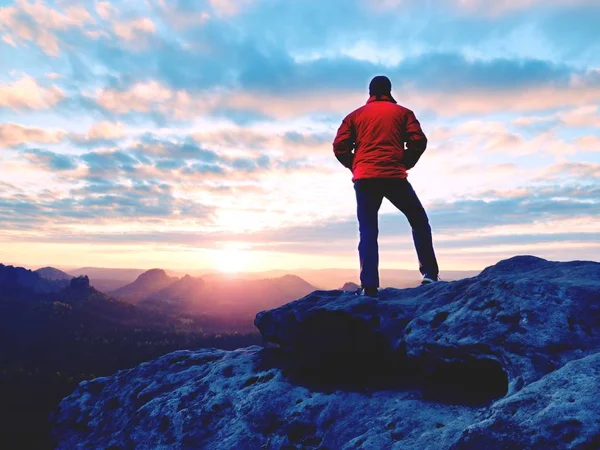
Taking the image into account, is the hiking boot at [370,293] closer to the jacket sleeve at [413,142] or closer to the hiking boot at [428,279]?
the hiking boot at [428,279]

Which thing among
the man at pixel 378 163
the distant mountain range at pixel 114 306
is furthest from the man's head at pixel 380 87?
the distant mountain range at pixel 114 306

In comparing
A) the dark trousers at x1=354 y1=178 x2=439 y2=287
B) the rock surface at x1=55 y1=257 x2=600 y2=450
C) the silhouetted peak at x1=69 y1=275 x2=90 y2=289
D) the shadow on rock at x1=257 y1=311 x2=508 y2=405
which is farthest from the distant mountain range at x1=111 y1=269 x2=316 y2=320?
the shadow on rock at x1=257 y1=311 x2=508 y2=405

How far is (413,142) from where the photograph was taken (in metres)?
9.26

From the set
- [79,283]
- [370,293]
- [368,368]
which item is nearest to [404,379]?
[368,368]

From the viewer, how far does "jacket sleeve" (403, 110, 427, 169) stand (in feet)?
30.3

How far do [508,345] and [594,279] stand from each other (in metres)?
2.08

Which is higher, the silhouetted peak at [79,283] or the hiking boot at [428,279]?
the hiking boot at [428,279]

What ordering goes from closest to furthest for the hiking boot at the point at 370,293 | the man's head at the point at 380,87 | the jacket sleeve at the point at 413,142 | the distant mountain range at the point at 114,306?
the hiking boot at the point at 370,293, the jacket sleeve at the point at 413,142, the man's head at the point at 380,87, the distant mountain range at the point at 114,306

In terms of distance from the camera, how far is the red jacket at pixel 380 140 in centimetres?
900

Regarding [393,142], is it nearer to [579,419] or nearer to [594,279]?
[594,279]

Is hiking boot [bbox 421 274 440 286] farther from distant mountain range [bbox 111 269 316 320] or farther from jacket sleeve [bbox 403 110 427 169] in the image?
distant mountain range [bbox 111 269 316 320]

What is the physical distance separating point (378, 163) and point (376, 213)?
3.93 ft

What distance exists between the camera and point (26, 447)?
1075 centimetres

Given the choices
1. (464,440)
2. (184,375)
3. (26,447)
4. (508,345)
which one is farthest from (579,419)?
(26,447)
